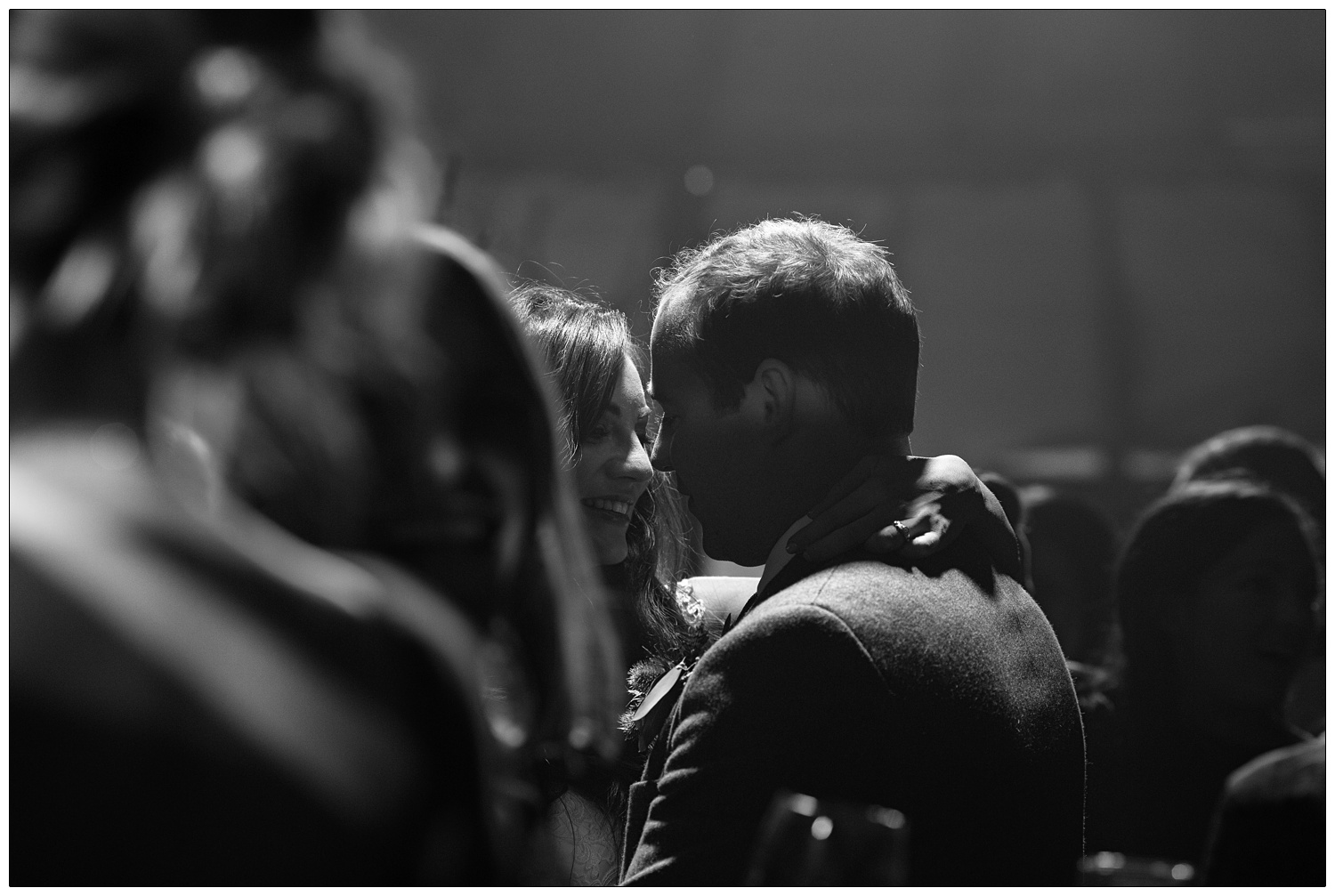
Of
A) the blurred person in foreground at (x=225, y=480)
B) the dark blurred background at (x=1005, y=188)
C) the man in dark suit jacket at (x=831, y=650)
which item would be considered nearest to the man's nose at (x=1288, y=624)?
the man in dark suit jacket at (x=831, y=650)

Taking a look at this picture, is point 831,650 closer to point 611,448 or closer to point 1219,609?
point 611,448

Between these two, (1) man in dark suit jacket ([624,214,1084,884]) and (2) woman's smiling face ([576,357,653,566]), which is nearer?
(1) man in dark suit jacket ([624,214,1084,884])

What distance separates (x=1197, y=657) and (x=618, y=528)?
1.35 meters

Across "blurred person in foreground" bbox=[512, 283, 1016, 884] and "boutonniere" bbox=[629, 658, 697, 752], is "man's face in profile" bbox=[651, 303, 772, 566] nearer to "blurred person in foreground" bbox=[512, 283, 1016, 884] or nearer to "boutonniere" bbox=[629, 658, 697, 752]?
"boutonniere" bbox=[629, 658, 697, 752]

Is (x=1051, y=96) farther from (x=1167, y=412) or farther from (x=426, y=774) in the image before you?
(x=426, y=774)

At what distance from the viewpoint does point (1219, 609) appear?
8.73 ft

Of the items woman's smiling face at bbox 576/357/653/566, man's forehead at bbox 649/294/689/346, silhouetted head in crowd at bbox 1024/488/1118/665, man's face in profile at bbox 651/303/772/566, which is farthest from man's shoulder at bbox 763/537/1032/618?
silhouetted head in crowd at bbox 1024/488/1118/665

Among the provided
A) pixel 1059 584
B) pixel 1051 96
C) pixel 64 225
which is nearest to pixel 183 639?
pixel 64 225

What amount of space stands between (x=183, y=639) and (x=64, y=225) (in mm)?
275

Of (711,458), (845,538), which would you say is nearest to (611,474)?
(711,458)

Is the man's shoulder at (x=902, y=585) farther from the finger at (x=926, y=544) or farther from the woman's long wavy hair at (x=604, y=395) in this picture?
the woman's long wavy hair at (x=604, y=395)

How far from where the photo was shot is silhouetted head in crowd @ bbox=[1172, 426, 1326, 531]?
3.42m

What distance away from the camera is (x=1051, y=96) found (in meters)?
8.99

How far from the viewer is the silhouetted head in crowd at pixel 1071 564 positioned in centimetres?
344
